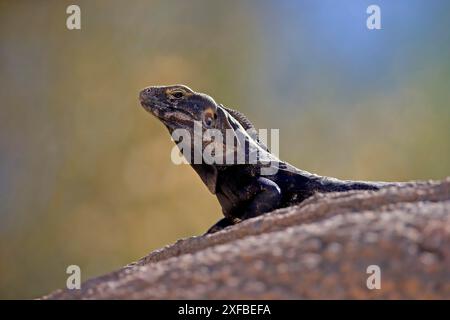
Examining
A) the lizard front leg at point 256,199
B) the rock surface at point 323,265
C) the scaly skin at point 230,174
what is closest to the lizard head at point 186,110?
the scaly skin at point 230,174

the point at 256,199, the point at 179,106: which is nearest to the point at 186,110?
the point at 179,106

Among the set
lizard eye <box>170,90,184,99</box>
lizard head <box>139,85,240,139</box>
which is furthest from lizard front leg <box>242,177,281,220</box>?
lizard eye <box>170,90,184,99</box>

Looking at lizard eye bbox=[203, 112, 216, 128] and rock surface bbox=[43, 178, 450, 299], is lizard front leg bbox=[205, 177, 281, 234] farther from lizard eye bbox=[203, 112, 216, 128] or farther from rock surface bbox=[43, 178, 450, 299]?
rock surface bbox=[43, 178, 450, 299]

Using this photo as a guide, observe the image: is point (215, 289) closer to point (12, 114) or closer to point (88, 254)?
point (88, 254)

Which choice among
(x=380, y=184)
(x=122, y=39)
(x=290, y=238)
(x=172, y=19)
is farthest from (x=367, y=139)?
(x=290, y=238)

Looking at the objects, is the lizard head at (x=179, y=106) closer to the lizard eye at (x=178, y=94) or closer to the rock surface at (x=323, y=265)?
the lizard eye at (x=178, y=94)
